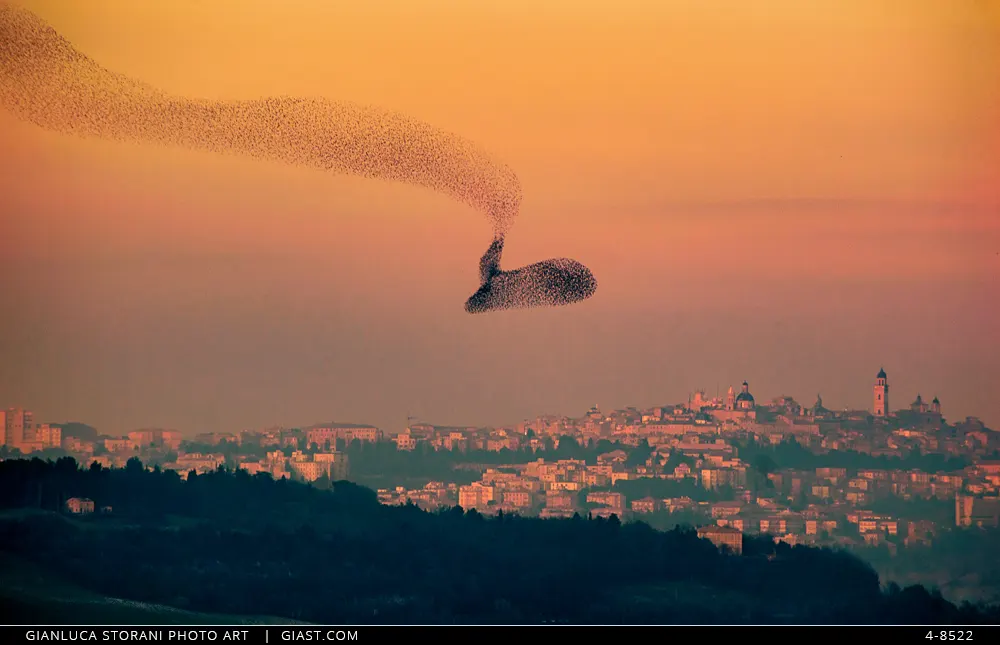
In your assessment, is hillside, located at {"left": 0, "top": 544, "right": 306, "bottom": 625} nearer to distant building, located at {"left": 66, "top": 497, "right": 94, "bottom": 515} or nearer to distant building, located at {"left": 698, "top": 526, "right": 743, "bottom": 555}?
distant building, located at {"left": 66, "top": 497, "right": 94, "bottom": 515}

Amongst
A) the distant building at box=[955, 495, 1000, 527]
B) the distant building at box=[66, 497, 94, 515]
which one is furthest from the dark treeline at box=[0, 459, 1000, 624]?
the distant building at box=[955, 495, 1000, 527]

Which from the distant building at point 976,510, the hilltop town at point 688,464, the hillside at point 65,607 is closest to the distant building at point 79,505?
the hilltop town at point 688,464

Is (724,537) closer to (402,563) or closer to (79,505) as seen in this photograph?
(402,563)

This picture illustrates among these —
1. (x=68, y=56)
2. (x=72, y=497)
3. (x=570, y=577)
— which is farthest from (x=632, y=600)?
(x=68, y=56)
